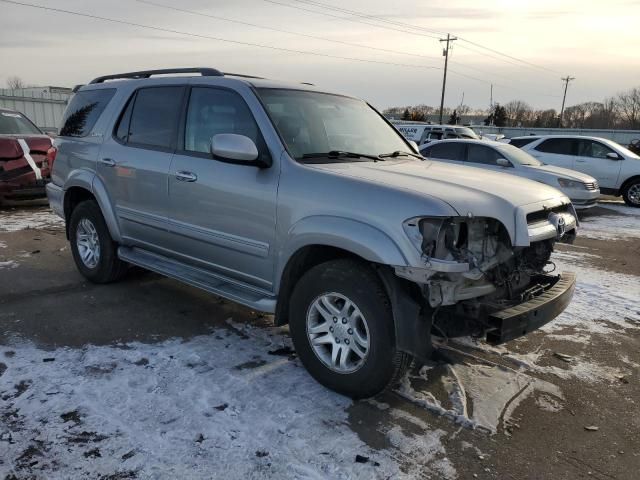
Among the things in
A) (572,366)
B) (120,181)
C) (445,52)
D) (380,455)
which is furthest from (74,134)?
(445,52)

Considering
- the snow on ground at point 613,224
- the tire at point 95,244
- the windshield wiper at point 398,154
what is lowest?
the snow on ground at point 613,224

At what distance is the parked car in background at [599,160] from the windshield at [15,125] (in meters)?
11.8

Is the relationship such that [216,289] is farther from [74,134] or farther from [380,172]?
[74,134]

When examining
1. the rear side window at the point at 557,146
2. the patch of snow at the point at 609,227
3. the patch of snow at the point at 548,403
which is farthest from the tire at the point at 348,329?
the rear side window at the point at 557,146

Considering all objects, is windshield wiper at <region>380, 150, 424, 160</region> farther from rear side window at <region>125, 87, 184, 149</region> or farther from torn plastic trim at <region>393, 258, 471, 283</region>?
rear side window at <region>125, 87, 184, 149</region>

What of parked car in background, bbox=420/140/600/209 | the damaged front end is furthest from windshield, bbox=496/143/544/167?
the damaged front end

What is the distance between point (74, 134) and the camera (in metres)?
5.56

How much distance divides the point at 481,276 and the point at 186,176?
2.36 metres

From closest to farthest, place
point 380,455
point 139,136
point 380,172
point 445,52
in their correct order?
1. point 380,455
2. point 380,172
3. point 139,136
4. point 445,52

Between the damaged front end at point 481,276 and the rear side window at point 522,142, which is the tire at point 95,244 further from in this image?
the rear side window at point 522,142

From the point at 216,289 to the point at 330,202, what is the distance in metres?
1.24

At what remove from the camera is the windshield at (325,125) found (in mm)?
3832

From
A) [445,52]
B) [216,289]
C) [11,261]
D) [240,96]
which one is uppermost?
[445,52]

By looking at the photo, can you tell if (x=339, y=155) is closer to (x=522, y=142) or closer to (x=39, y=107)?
(x=522, y=142)
